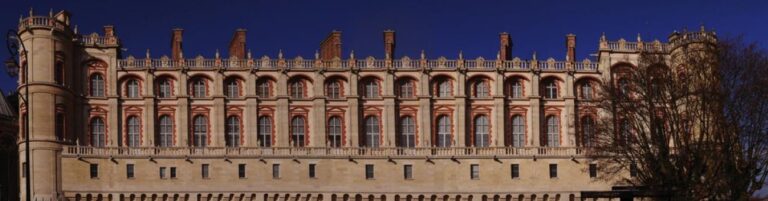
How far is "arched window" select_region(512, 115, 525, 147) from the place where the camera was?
8262cm

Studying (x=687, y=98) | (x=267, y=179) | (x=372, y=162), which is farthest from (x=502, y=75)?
(x=687, y=98)

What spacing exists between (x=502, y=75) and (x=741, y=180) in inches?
1209

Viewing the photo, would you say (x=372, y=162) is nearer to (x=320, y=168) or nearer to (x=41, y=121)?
(x=320, y=168)

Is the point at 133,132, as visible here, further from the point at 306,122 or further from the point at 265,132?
the point at 306,122

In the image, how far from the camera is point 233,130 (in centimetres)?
8062

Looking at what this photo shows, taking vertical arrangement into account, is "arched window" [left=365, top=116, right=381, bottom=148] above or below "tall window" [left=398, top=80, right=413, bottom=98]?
below

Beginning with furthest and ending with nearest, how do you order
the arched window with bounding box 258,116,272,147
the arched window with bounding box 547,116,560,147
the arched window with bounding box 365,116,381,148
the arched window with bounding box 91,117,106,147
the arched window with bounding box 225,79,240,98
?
the arched window with bounding box 547,116,560,147, the arched window with bounding box 365,116,381,148, the arched window with bounding box 225,79,240,98, the arched window with bounding box 258,116,272,147, the arched window with bounding box 91,117,106,147

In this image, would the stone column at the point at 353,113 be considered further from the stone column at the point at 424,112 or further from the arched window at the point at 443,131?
the arched window at the point at 443,131

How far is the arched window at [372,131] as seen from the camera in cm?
8150

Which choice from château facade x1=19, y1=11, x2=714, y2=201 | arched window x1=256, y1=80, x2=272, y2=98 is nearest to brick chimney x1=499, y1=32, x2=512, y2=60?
château facade x1=19, y1=11, x2=714, y2=201

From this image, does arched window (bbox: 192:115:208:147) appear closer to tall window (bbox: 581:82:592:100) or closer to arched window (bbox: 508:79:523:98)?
arched window (bbox: 508:79:523:98)

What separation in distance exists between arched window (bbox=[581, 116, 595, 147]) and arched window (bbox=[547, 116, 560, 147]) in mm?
1950

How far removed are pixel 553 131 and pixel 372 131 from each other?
507 inches

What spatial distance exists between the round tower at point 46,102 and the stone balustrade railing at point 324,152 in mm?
1384
